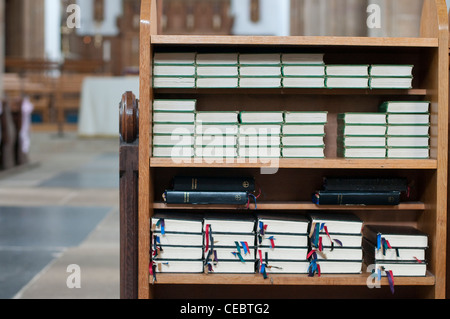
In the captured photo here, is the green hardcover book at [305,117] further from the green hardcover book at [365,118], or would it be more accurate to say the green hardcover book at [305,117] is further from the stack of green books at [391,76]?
the stack of green books at [391,76]

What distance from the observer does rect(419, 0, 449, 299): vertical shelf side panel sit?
2.10m

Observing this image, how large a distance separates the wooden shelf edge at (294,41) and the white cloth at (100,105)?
8.66m

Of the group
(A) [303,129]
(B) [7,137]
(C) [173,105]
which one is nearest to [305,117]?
(A) [303,129]

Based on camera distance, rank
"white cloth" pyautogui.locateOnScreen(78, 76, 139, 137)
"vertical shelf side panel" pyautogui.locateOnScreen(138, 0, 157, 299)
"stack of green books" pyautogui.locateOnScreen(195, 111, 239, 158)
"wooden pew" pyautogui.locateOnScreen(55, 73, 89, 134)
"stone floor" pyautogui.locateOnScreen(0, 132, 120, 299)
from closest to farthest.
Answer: "vertical shelf side panel" pyautogui.locateOnScreen(138, 0, 157, 299) → "stack of green books" pyautogui.locateOnScreen(195, 111, 239, 158) → "stone floor" pyautogui.locateOnScreen(0, 132, 120, 299) → "white cloth" pyautogui.locateOnScreen(78, 76, 139, 137) → "wooden pew" pyautogui.locateOnScreen(55, 73, 89, 134)

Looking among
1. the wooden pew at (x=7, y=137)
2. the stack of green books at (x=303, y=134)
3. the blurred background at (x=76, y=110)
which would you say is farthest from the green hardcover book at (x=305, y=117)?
the wooden pew at (x=7, y=137)

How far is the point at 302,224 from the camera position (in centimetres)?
223

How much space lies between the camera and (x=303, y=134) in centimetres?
221

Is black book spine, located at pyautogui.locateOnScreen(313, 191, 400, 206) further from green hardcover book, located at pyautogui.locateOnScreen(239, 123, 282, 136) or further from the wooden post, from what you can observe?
the wooden post

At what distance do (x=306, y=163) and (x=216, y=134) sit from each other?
0.32 m

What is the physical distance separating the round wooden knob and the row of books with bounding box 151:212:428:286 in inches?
11.7

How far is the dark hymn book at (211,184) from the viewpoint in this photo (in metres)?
2.21

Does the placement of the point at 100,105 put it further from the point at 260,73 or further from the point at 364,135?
the point at 364,135

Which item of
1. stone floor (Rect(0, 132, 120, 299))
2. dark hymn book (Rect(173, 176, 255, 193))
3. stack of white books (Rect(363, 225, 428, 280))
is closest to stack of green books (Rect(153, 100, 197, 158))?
dark hymn book (Rect(173, 176, 255, 193))

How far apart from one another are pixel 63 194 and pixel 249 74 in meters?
3.79
